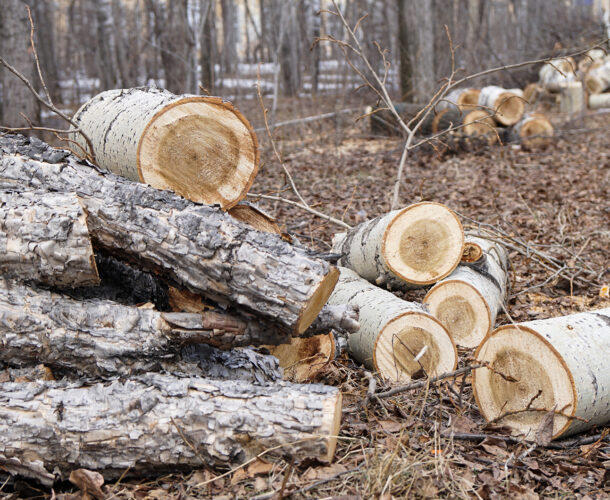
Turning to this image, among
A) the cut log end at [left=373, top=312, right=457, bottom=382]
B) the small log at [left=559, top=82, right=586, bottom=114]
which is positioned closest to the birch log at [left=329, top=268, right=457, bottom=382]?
the cut log end at [left=373, top=312, right=457, bottom=382]

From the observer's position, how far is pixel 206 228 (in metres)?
2.68

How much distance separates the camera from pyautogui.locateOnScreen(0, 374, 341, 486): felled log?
7.87ft

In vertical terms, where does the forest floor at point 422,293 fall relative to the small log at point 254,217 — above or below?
below

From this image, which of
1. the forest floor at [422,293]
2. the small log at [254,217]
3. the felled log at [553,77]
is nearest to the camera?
the forest floor at [422,293]

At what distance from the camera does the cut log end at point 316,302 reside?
2.61m

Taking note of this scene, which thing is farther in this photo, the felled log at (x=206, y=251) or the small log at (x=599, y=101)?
the small log at (x=599, y=101)

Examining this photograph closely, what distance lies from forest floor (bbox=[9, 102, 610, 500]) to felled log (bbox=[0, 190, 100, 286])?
0.93 m

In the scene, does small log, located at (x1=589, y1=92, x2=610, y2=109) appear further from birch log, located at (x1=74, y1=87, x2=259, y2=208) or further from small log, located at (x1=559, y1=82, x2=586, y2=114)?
birch log, located at (x1=74, y1=87, x2=259, y2=208)

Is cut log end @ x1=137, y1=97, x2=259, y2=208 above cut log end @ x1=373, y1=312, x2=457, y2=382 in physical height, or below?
above

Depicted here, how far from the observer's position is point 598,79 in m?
14.4

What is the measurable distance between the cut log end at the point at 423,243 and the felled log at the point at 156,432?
5.48 feet

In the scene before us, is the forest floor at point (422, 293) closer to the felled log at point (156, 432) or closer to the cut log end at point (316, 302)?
the felled log at point (156, 432)

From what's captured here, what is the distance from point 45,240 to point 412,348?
1.96 m

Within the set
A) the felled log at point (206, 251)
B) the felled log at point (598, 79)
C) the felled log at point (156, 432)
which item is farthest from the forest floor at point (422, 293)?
the felled log at point (598, 79)
